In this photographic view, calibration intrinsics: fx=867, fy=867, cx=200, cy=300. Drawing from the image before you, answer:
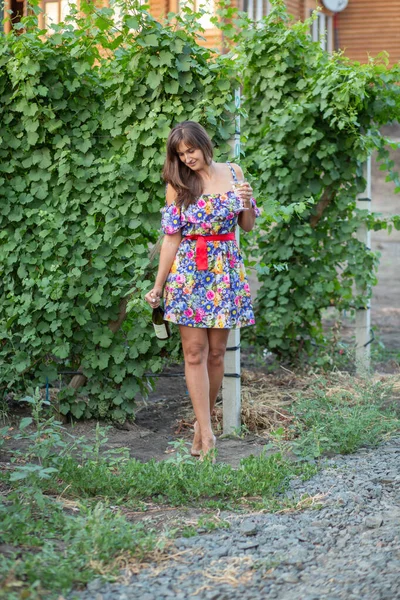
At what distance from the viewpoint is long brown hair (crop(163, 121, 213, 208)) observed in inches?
178

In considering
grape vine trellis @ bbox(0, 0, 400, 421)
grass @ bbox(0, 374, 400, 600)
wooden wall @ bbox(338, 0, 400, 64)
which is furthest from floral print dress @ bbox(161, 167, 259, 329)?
wooden wall @ bbox(338, 0, 400, 64)

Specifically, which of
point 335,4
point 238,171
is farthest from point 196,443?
point 335,4

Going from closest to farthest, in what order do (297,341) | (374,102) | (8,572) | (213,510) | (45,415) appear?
(8,572) < (213,510) < (45,415) < (374,102) < (297,341)

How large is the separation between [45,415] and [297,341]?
7.43ft

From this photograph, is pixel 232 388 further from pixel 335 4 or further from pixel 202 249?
A: pixel 335 4

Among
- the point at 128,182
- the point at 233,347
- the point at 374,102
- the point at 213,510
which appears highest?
the point at 374,102

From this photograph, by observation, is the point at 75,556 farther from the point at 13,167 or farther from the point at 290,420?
the point at 13,167

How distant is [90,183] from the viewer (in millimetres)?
5312

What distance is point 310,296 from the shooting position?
22.3 ft

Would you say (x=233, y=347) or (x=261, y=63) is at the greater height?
(x=261, y=63)

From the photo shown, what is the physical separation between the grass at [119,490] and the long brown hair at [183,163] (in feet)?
4.28

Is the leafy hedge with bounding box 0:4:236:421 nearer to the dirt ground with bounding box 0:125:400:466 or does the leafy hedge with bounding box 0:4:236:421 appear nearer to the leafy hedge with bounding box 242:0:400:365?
the dirt ground with bounding box 0:125:400:466

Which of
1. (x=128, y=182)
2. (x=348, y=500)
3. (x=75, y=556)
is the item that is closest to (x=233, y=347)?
(x=128, y=182)

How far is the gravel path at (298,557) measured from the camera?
9.75 feet
